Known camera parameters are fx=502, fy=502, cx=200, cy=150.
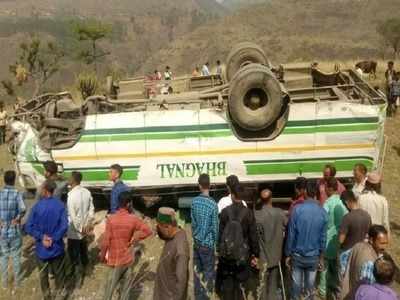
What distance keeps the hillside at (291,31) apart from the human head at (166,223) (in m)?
50.9

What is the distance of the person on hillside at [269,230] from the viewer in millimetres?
5113

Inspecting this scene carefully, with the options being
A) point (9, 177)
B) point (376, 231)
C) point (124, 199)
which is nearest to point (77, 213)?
point (9, 177)

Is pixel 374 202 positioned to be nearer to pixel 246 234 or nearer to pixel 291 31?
pixel 246 234

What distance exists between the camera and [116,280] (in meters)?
5.14

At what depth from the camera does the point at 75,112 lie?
8.20 meters

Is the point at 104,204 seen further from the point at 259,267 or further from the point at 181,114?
the point at 259,267

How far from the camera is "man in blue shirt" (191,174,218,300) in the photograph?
5.03 meters

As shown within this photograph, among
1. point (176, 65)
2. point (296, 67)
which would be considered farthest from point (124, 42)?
point (296, 67)

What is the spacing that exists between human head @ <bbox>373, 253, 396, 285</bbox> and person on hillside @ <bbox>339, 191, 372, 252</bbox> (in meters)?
1.48

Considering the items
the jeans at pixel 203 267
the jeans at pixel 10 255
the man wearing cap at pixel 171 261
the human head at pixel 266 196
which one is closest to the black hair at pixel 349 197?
the human head at pixel 266 196

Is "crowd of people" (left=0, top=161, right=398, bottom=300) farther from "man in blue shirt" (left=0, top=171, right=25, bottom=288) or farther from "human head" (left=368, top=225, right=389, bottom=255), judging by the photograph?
"human head" (left=368, top=225, right=389, bottom=255)

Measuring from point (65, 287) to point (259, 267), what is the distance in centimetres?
253

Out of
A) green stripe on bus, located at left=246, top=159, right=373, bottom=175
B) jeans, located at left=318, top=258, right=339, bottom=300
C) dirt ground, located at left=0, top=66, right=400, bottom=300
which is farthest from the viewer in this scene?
green stripe on bus, located at left=246, top=159, right=373, bottom=175

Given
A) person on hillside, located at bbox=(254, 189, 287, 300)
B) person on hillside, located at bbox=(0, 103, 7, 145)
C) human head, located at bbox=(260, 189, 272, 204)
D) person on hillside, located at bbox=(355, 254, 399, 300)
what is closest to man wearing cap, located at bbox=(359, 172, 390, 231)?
person on hillside, located at bbox=(254, 189, 287, 300)
